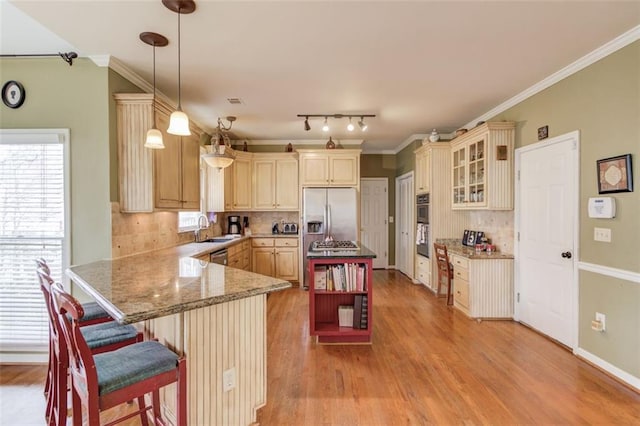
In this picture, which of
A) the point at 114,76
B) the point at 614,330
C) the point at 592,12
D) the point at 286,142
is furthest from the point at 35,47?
the point at 614,330

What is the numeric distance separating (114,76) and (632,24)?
4070 mm

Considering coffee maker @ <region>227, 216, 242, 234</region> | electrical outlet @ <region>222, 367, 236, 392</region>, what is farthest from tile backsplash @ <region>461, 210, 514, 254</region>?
coffee maker @ <region>227, 216, 242, 234</region>

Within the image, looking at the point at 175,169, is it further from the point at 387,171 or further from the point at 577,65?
the point at 387,171

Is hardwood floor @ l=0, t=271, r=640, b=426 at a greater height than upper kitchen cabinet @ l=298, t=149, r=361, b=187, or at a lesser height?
lesser

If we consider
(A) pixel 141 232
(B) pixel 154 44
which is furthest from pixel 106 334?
(B) pixel 154 44

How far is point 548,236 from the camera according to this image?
10.6 ft

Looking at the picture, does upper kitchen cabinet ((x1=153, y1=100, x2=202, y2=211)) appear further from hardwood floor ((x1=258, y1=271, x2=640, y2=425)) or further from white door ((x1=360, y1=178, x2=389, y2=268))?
white door ((x1=360, y1=178, x2=389, y2=268))

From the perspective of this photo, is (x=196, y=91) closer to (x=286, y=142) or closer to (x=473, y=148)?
(x=286, y=142)

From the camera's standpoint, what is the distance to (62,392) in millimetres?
1661

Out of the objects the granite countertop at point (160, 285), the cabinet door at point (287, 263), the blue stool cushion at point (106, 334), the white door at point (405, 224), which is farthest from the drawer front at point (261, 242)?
the blue stool cushion at point (106, 334)

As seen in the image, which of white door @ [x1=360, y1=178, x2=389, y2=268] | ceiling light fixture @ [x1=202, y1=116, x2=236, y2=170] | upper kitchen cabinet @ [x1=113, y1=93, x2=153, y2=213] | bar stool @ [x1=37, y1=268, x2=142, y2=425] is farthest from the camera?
white door @ [x1=360, y1=178, x2=389, y2=268]

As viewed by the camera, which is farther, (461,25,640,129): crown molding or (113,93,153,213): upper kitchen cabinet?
(113,93,153,213): upper kitchen cabinet

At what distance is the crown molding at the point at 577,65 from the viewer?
93.3 inches

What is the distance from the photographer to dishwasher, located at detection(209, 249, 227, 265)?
3.67m
